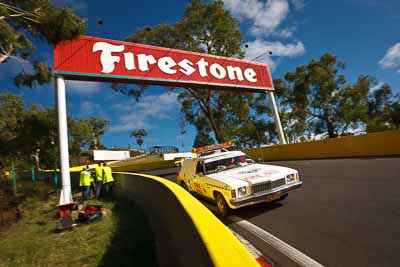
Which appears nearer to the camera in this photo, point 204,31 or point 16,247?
point 16,247

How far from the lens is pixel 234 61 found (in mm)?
18297

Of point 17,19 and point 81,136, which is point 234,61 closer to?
point 17,19

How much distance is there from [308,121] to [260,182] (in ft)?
130

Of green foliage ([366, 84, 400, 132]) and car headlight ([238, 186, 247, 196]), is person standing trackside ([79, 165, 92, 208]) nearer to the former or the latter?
car headlight ([238, 186, 247, 196])

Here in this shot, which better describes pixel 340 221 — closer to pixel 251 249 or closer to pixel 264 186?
pixel 264 186

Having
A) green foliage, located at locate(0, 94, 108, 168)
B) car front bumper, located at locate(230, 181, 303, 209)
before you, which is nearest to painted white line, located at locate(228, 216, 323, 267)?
car front bumper, located at locate(230, 181, 303, 209)

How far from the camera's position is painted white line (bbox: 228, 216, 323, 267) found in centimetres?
293

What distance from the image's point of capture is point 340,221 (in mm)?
4027

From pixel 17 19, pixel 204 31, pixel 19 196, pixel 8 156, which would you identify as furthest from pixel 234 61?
pixel 8 156

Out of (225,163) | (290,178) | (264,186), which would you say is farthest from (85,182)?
(290,178)

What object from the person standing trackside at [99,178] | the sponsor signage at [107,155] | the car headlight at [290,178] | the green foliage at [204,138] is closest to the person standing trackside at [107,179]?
the person standing trackside at [99,178]

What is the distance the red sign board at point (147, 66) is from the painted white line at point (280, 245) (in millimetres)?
10834

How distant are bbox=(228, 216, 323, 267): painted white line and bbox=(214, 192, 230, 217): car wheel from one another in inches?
13.8

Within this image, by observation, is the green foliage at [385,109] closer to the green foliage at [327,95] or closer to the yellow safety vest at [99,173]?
the green foliage at [327,95]
